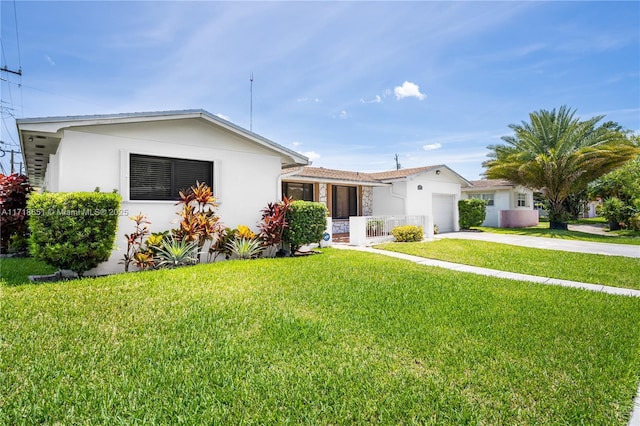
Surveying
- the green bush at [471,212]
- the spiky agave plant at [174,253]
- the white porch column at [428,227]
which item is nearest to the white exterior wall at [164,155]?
the spiky agave plant at [174,253]

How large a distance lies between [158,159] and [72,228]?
3.15m

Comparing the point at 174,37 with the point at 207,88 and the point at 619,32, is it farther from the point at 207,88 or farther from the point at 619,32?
the point at 619,32

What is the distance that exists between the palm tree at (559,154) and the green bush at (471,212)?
305cm

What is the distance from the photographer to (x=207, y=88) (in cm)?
1402

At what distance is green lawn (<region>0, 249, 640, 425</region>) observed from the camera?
2812mm

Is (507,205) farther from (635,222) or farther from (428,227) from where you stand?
(428,227)

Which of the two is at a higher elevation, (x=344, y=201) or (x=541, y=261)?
(x=344, y=201)

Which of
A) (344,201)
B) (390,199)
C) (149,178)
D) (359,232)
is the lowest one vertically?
(359,232)

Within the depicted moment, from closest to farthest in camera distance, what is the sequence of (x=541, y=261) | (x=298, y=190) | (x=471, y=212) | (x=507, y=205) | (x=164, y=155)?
(x=164, y=155)
(x=541, y=261)
(x=298, y=190)
(x=471, y=212)
(x=507, y=205)

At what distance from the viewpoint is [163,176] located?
939 cm

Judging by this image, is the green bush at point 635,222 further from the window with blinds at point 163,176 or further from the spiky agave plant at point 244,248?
the window with blinds at point 163,176

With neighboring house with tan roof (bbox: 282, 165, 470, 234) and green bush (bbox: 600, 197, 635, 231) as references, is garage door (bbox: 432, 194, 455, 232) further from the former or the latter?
green bush (bbox: 600, 197, 635, 231)

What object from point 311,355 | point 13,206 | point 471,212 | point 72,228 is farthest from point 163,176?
point 471,212

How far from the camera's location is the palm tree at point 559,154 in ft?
68.7
